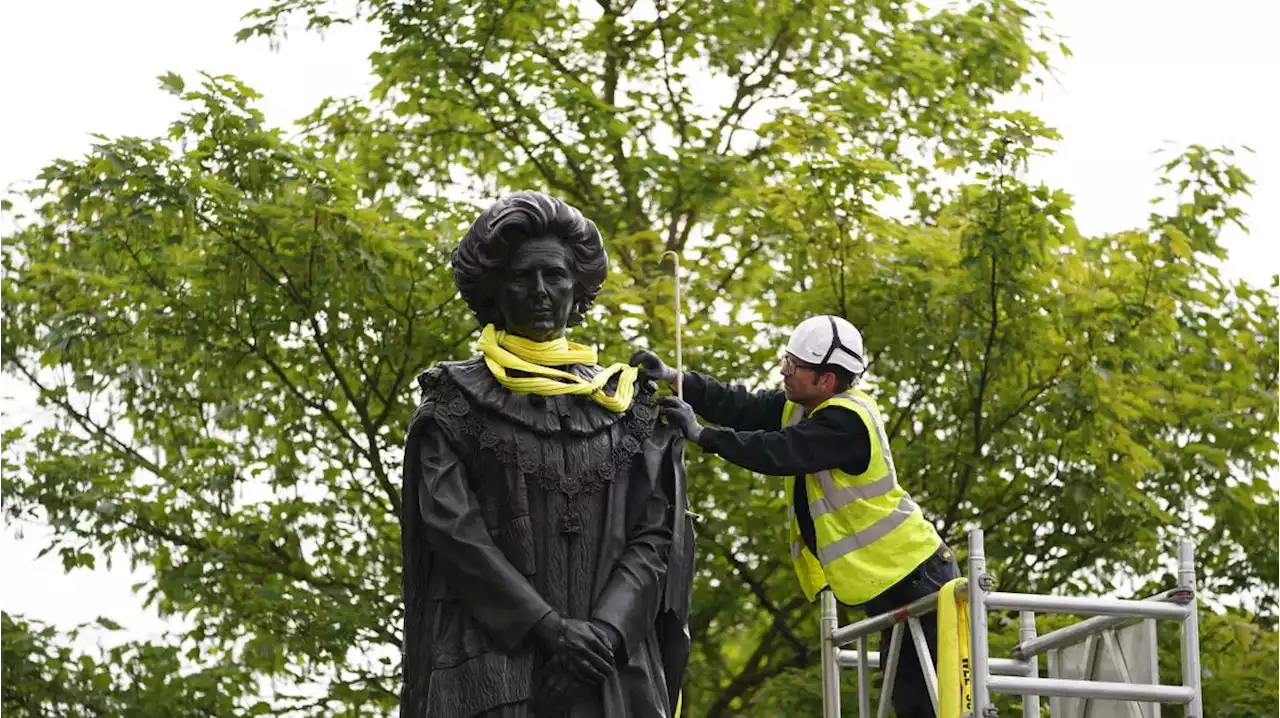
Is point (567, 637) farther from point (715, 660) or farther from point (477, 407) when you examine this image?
point (715, 660)

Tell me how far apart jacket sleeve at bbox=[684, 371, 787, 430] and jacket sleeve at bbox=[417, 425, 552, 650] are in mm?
2042

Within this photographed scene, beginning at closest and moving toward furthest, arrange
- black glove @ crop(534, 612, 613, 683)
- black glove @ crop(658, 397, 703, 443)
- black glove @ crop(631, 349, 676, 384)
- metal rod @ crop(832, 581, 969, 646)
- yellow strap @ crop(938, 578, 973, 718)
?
black glove @ crop(534, 612, 613, 683) < black glove @ crop(658, 397, 703, 443) < black glove @ crop(631, 349, 676, 384) < yellow strap @ crop(938, 578, 973, 718) < metal rod @ crop(832, 581, 969, 646)

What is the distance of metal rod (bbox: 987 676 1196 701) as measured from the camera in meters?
9.38

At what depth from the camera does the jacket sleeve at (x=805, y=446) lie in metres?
9.68

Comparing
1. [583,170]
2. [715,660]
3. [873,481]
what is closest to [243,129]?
[583,170]

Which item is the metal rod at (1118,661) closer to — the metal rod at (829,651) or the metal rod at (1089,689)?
the metal rod at (1089,689)

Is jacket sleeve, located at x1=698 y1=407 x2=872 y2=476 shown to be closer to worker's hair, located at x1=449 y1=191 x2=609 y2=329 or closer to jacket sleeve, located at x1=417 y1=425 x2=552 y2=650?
worker's hair, located at x1=449 y1=191 x2=609 y2=329

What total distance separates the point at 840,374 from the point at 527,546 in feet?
7.12

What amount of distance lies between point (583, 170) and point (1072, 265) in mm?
3771

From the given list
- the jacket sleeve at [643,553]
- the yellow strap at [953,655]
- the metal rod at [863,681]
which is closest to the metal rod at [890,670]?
the metal rod at [863,681]

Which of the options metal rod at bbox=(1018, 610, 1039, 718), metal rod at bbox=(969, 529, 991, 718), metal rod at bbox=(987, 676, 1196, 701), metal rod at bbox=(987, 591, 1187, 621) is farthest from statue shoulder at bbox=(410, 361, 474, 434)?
metal rod at bbox=(1018, 610, 1039, 718)

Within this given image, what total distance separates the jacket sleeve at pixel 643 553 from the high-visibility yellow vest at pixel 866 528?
1404mm

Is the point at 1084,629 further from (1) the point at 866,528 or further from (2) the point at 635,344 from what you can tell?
(2) the point at 635,344

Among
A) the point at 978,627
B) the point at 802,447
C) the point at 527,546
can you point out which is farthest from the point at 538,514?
the point at 978,627
